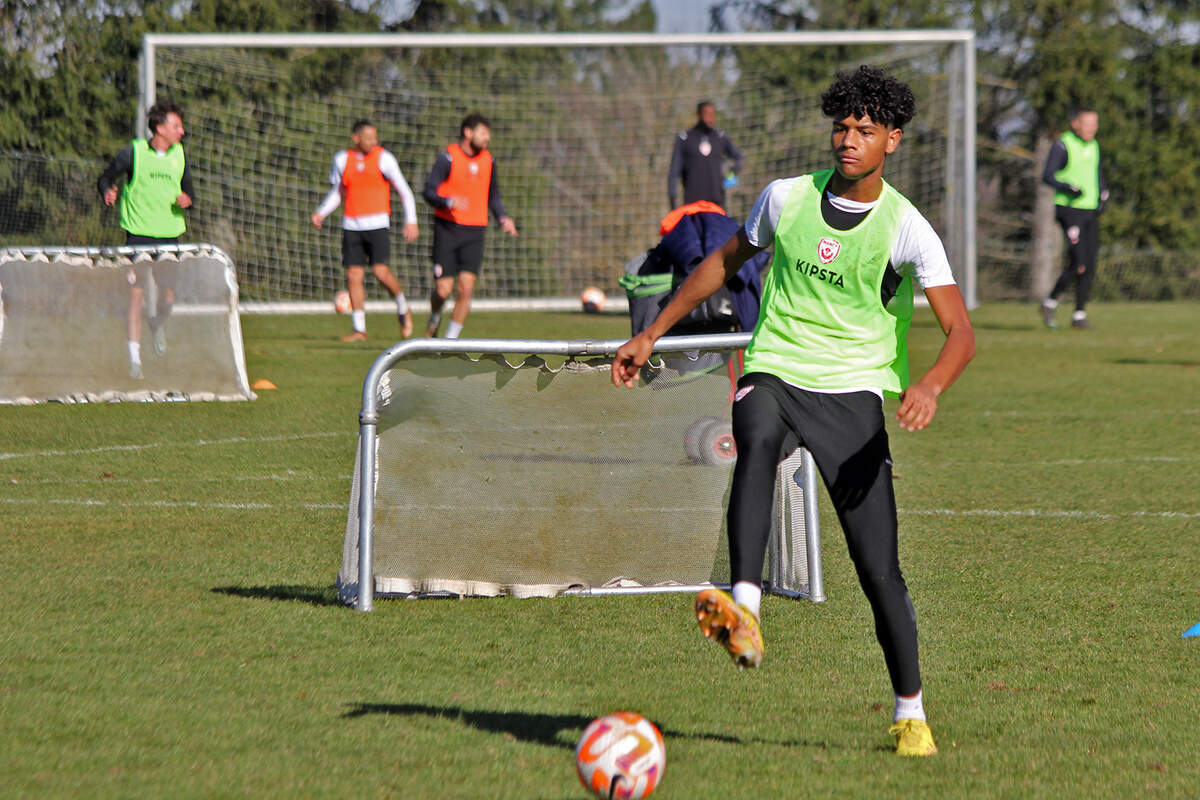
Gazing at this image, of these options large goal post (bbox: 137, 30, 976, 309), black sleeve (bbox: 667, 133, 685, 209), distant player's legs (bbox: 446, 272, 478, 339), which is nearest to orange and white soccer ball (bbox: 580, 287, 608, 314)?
large goal post (bbox: 137, 30, 976, 309)

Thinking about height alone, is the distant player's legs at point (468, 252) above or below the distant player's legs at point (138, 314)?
above

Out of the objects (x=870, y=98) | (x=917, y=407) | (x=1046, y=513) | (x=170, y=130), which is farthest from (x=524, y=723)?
(x=170, y=130)

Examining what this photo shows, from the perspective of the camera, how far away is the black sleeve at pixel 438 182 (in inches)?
602

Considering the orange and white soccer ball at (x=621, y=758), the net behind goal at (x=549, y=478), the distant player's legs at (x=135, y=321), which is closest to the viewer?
the orange and white soccer ball at (x=621, y=758)

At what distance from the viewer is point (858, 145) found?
418 cm

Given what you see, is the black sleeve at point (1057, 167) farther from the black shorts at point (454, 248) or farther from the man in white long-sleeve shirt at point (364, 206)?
the man in white long-sleeve shirt at point (364, 206)

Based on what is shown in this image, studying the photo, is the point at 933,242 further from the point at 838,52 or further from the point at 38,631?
the point at 838,52

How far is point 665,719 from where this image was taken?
14.6 ft

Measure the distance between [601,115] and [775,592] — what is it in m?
18.8

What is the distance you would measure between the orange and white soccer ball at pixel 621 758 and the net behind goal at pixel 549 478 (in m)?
2.13

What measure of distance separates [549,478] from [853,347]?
200cm

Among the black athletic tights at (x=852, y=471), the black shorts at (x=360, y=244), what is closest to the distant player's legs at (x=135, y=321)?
the black shorts at (x=360, y=244)

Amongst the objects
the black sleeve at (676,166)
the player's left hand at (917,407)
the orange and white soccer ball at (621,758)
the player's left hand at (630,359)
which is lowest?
the orange and white soccer ball at (621,758)

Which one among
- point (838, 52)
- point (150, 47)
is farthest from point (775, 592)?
point (838, 52)
